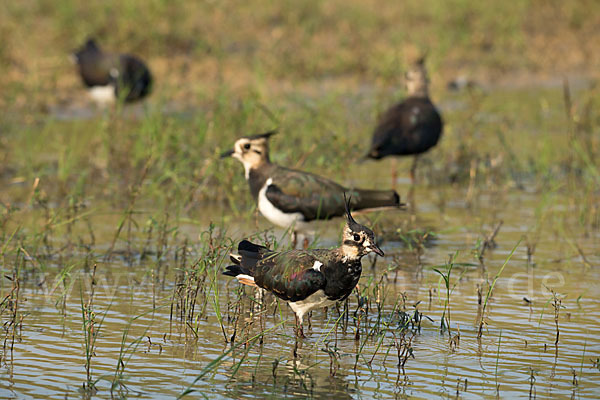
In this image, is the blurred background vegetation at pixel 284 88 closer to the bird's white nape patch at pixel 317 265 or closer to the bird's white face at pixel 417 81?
the bird's white face at pixel 417 81

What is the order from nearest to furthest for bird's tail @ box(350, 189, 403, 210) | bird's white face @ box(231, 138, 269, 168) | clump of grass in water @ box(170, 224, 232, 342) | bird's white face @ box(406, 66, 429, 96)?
clump of grass in water @ box(170, 224, 232, 342) < bird's tail @ box(350, 189, 403, 210) < bird's white face @ box(231, 138, 269, 168) < bird's white face @ box(406, 66, 429, 96)

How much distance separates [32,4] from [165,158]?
30.7 feet

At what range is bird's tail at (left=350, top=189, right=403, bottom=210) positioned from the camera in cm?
802

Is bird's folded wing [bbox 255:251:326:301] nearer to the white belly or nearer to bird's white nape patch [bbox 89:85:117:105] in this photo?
the white belly

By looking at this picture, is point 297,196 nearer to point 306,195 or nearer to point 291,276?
point 306,195

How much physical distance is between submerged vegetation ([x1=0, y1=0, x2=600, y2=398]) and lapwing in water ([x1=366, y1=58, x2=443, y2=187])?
0.36 meters

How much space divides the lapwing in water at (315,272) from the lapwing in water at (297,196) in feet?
5.78

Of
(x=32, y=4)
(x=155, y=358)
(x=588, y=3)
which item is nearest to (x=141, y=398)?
(x=155, y=358)

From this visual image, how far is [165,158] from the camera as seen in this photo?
33.7ft

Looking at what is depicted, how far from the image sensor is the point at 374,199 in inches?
317

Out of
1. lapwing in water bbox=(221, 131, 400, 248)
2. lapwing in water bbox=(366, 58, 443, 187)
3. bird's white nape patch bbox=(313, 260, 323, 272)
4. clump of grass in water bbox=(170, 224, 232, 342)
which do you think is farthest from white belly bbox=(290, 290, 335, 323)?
lapwing in water bbox=(366, 58, 443, 187)

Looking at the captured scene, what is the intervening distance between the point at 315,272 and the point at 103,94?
9.53m

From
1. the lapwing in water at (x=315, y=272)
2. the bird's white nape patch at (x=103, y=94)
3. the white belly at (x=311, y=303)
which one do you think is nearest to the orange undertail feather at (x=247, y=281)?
the lapwing in water at (x=315, y=272)

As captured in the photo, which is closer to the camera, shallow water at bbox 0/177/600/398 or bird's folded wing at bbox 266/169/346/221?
shallow water at bbox 0/177/600/398
